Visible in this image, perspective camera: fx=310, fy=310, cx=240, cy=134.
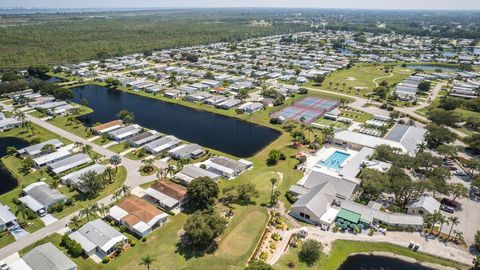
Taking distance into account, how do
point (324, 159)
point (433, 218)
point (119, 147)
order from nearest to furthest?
point (433, 218) → point (324, 159) → point (119, 147)

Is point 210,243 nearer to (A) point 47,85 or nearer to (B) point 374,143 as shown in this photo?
(B) point 374,143

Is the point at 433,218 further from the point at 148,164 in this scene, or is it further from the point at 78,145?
the point at 78,145

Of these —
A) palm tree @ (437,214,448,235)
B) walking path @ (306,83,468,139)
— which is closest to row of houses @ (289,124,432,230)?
palm tree @ (437,214,448,235)

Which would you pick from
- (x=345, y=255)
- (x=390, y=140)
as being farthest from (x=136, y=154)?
(x=390, y=140)

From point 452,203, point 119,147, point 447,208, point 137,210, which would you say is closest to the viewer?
point 137,210

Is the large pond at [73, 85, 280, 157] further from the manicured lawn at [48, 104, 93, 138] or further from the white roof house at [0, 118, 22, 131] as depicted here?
the white roof house at [0, 118, 22, 131]

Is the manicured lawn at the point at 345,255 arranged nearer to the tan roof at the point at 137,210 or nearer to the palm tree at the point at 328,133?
the tan roof at the point at 137,210
